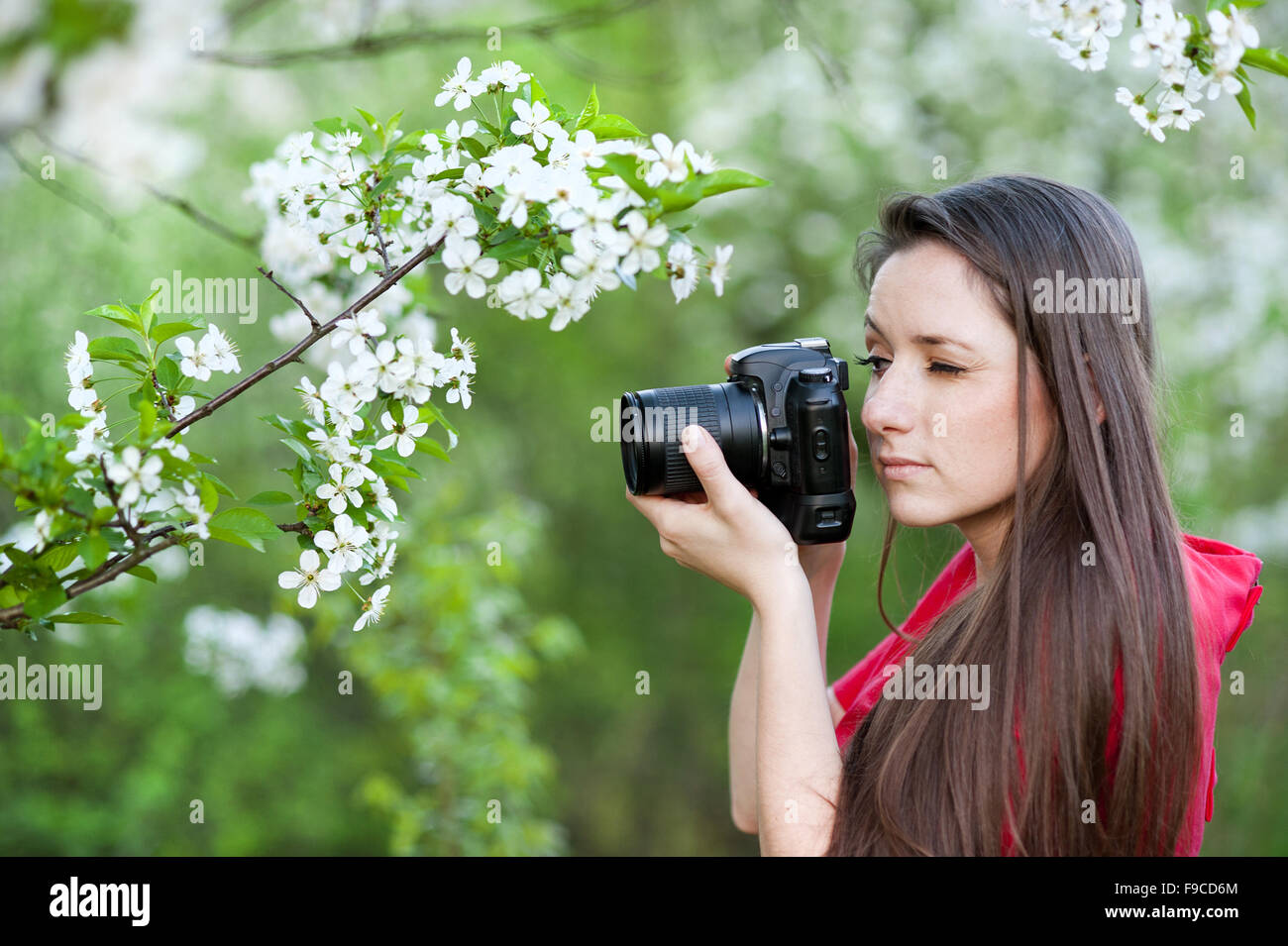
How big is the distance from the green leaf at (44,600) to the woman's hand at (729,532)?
52 centimetres

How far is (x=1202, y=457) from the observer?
3.03 m

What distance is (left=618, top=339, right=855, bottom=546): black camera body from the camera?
3.46 feet

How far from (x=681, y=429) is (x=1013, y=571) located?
33 centimetres

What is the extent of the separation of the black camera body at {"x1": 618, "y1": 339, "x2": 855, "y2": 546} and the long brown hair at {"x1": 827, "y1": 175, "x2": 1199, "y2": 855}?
16cm

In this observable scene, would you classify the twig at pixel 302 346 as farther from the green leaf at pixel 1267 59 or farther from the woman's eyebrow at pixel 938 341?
the green leaf at pixel 1267 59

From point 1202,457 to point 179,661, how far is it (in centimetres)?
286

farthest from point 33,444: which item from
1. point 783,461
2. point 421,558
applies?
point 421,558

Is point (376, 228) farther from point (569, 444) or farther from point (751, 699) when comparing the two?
point (569, 444)

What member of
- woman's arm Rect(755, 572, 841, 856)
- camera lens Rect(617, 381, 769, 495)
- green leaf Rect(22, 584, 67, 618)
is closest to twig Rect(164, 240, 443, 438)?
green leaf Rect(22, 584, 67, 618)

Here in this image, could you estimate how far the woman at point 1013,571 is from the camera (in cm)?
92

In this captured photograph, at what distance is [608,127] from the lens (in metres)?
0.86

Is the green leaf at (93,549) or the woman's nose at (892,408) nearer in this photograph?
the green leaf at (93,549)

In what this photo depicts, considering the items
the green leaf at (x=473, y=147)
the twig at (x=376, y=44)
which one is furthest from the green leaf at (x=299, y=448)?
the twig at (x=376, y=44)

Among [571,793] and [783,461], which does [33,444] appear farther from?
[571,793]
